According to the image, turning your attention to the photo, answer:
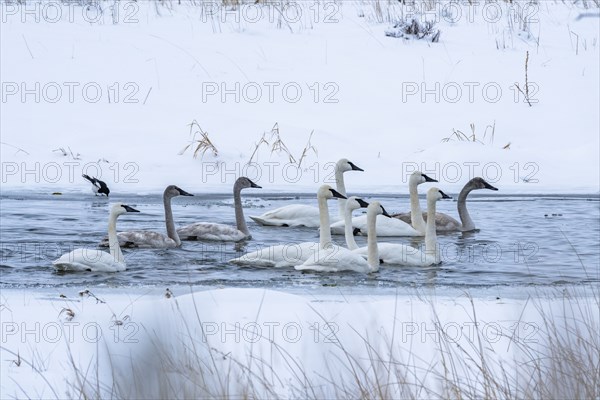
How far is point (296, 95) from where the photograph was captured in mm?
15891

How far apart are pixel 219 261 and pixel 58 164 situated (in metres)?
4.48

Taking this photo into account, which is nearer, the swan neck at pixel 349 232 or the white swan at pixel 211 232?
the swan neck at pixel 349 232

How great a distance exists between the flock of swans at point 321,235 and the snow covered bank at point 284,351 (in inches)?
47.6

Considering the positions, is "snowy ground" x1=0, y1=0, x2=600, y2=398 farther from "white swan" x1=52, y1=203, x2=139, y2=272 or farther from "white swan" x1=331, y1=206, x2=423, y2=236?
"white swan" x1=52, y1=203, x2=139, y2=272

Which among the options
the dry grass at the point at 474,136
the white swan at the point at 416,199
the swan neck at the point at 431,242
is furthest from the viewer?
the dry grass at the point at 474,136

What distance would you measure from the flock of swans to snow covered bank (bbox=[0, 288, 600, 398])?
1209 mm

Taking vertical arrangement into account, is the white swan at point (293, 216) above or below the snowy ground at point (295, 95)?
below

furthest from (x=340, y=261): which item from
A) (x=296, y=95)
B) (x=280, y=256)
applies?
(x=296, y=95)

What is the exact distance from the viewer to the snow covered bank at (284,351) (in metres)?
3.74

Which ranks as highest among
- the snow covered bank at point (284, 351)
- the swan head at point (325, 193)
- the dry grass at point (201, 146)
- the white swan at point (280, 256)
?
the dry grass at point (201, 146)

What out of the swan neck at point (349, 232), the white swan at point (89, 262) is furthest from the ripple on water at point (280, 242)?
the swan neck at point (349, 232)

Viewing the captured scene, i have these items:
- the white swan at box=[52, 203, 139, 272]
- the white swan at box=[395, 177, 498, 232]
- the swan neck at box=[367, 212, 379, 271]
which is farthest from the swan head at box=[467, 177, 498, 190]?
the white swan at box=[52, 203, 139, 272]

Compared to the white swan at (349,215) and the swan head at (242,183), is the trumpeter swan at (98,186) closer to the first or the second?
the swan head at (242,183)

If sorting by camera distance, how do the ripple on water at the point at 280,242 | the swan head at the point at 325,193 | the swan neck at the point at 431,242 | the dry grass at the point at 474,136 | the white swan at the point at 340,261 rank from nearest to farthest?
the ripple on water at the point at 280,242 → the white swan at the point at 340,261 → the swan neck at the point at 431,242 → the swan head at the point at 325,193 → the dry grass at the point at 474,136
